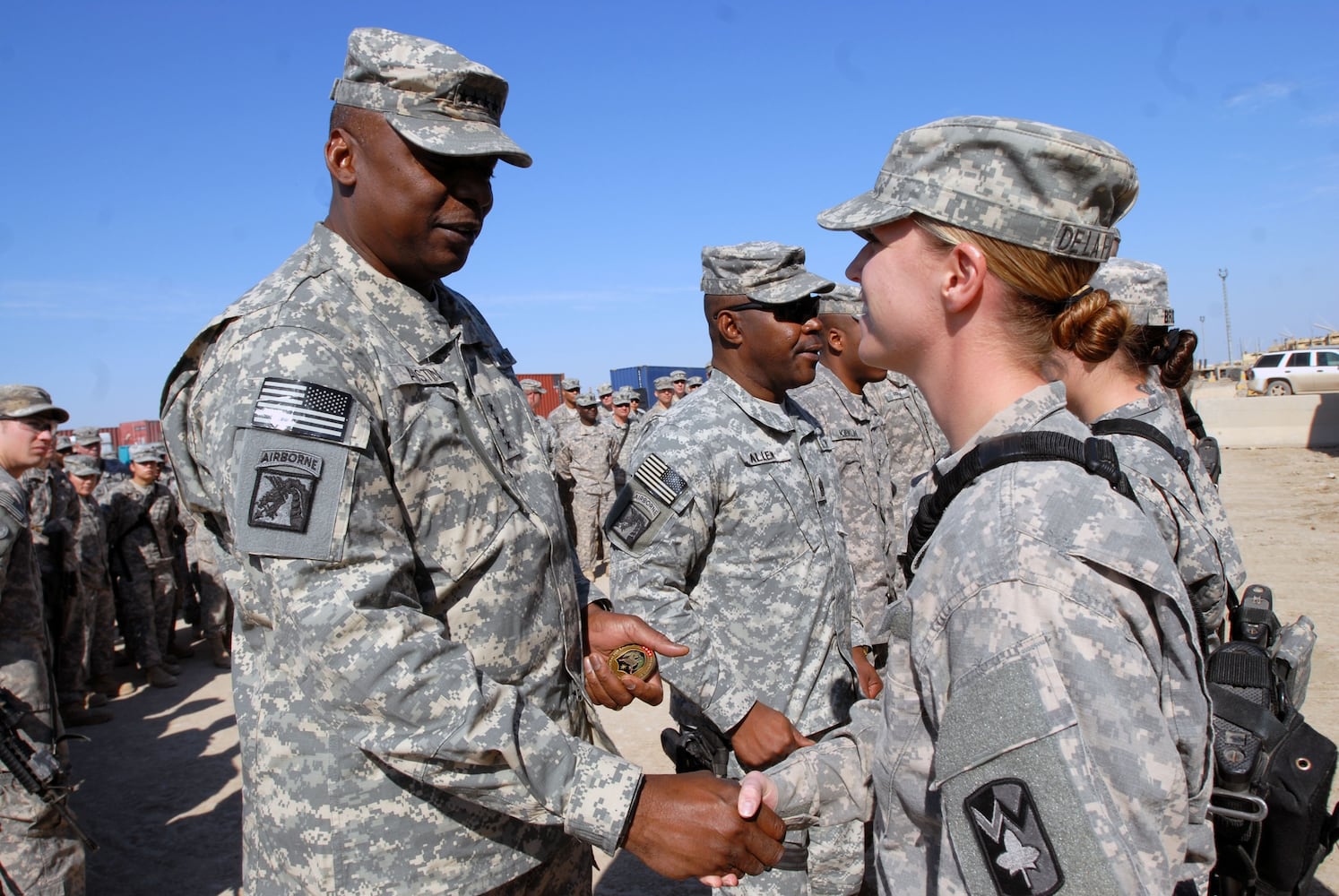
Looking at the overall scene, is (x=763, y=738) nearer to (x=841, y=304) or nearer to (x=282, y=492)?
(x=282, y=492)

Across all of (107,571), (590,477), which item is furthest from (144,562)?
(590,477)

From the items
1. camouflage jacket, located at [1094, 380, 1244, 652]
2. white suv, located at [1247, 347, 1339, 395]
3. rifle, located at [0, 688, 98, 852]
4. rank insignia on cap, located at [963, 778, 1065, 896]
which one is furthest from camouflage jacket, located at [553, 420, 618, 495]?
white suv, located at [1247, 347, 1339, 395]

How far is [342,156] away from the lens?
1980 mm

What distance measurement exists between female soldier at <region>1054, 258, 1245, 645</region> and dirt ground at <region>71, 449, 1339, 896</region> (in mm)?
1957

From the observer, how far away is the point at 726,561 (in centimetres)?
316

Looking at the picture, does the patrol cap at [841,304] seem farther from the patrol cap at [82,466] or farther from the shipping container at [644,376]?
the shipping container at [644,376]

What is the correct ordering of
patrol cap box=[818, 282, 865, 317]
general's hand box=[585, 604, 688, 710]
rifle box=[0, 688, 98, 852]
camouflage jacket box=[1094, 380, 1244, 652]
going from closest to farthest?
general's hand box=[585, 604, 688, 710], camouflage jacket box=[1094, 380, 1244, 652], rifle box=[0, 688, 98, 852], patrol cap box=[818, 282, 865, 317]

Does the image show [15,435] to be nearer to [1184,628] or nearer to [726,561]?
[726,561]

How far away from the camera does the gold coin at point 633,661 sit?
2.31m

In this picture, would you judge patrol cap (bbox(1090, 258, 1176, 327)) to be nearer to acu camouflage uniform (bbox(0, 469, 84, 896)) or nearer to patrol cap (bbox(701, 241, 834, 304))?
patrol cap (bbox(701, 241, 834, 304))

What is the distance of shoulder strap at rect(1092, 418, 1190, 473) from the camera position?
282cm

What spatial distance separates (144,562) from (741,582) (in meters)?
7.64

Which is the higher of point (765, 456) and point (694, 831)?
point (765, 456)

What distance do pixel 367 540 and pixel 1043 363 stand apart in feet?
4.24
